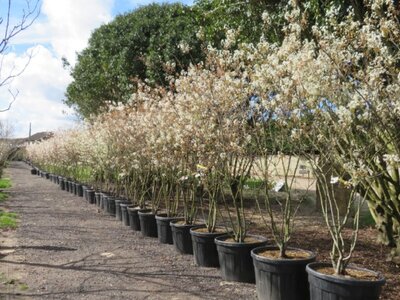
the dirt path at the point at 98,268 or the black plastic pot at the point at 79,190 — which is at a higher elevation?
the black plastic pot at the point at 79,190

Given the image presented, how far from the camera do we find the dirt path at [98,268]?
15.1 ft

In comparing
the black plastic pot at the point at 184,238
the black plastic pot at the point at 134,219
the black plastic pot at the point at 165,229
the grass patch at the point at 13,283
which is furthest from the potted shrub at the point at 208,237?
the black plastic pot at the point at 134,219

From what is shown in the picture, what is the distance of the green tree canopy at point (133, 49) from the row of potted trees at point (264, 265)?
6.61 meters

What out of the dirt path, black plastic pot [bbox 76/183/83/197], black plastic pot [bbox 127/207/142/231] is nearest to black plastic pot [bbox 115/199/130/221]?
the dirt path

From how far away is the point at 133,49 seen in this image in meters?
14.2

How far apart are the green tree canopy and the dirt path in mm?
5212

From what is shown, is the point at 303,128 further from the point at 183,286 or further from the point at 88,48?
the point at 88,48

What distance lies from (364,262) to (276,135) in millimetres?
2167

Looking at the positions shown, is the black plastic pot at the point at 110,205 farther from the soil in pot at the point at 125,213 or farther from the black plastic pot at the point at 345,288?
the black plastic pot at the point at 345,288

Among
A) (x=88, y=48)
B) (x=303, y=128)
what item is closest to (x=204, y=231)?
(x=303, y=128)

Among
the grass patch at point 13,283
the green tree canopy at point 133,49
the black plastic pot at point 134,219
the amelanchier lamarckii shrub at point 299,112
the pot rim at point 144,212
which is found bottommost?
the grass patch at point 13,283

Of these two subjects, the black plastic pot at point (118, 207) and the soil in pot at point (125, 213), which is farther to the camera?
the black plastic pot at point (118, 207)

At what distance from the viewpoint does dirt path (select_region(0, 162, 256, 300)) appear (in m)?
4.62

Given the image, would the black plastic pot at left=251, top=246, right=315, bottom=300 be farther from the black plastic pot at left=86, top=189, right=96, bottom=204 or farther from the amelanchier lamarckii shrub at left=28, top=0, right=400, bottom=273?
the black plastic pot at left=86, top=189, right=96, bottom=204
